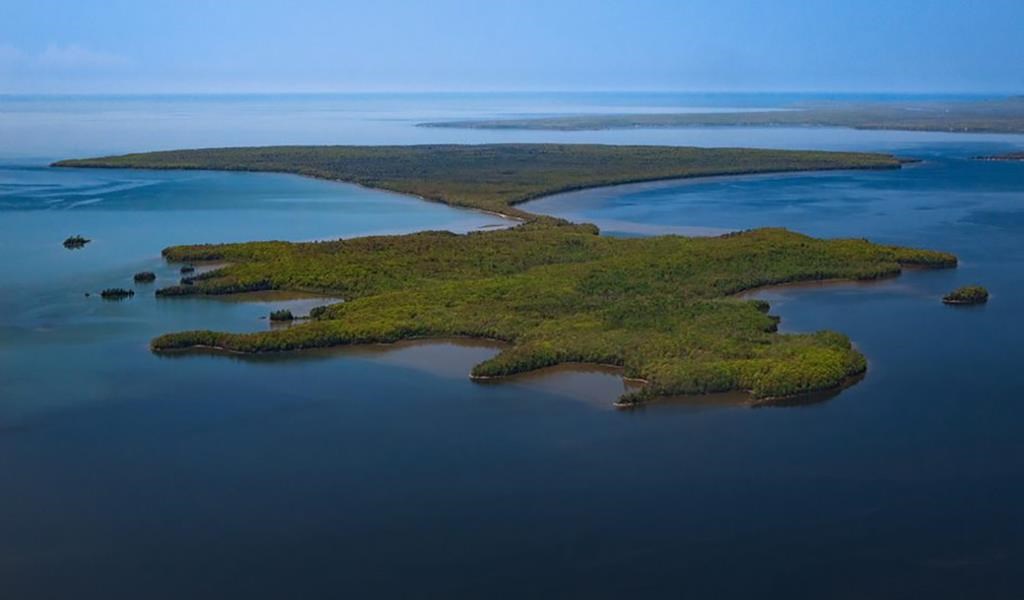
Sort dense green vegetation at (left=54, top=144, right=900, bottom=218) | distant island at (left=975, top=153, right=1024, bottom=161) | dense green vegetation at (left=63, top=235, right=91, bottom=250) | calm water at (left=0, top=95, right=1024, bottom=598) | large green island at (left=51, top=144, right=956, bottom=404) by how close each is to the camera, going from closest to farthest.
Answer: calm water at (left=0, top=95, right=1024, bottom=598) < large green island at (left=51, top=144, right=956, bottom=404) < dense green vegetation at (left=63, top=235, right=91, bottom=250) < dense green vegetation at (left=54, top=144, right=900, bottom=218) < distant island at (left=975, top=153, right=1024, bottom=161)

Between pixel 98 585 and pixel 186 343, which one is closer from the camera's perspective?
pixel 98 585

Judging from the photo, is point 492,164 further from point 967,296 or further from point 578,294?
point 967,296

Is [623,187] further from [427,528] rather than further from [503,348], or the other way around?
[427,528]

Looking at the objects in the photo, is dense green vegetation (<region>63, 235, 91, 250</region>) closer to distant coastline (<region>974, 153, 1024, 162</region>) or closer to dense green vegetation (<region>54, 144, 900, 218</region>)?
dense green vegetation (<region>54, 144, 900, 218</region>)

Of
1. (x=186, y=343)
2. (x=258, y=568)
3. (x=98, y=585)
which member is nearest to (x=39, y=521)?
(x=98, y=585)

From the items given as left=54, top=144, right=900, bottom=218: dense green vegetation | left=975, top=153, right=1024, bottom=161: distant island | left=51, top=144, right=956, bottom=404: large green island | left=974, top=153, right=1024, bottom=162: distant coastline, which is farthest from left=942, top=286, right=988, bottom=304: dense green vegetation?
left=975, top=153, right=1024, bottom=161: distant island

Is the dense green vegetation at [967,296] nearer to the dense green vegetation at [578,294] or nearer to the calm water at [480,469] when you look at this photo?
the calm water at [480,469]
